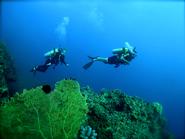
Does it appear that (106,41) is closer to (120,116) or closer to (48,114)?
(120,116)

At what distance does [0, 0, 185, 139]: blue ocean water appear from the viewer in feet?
35.1

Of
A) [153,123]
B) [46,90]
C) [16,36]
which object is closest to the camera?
[46,90]

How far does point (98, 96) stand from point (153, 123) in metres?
1.47

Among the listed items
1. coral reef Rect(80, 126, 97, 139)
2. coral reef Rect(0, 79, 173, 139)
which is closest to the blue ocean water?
coral reef Rect(0, 79, 173, 139)

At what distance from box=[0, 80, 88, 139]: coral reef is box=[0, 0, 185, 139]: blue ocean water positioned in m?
3.76

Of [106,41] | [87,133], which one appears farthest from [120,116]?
[106,41]

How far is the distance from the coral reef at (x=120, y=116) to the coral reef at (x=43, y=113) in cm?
66

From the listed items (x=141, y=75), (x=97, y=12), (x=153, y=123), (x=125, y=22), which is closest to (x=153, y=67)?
(x=141, y=75)

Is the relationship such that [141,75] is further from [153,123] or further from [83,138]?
[83,138]

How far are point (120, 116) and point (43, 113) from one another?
162 cm

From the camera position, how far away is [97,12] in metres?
12.6

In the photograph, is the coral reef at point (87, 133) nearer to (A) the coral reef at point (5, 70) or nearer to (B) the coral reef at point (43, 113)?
(B) the coral reef at point (43, 113)

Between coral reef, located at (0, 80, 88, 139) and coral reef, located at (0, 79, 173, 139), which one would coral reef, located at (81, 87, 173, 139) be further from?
coral reef, located at (0, 80, 88, 139)

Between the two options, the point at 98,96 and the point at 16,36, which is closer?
the point at 98,96
